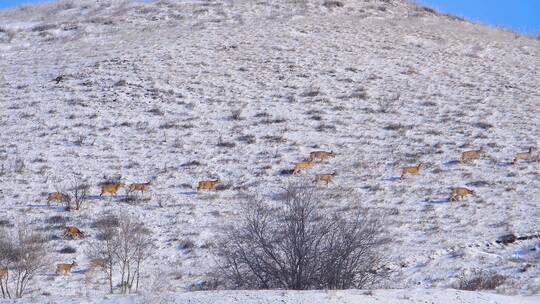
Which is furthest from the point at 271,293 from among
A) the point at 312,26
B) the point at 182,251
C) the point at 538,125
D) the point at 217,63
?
the point at 312,26

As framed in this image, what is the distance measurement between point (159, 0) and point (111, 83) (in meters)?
14.9

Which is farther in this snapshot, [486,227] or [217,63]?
[217,63]

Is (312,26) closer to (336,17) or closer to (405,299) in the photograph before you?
(336,17)

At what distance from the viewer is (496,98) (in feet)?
107

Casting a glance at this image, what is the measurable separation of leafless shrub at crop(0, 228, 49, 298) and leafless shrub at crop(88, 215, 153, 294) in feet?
4.21

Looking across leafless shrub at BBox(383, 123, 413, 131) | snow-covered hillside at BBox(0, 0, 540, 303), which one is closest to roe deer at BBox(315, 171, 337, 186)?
snow-covered hillside at BBox(0, 0, 540, 303)

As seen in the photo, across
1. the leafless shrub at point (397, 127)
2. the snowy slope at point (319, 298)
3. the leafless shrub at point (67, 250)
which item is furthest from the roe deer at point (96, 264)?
the leafless shrub at point (397, 127)

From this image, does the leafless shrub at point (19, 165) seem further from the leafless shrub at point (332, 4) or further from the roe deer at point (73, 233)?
the leafless shrub at point (332, 4)

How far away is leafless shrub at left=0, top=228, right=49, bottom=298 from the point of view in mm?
15373

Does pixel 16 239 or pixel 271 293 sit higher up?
pixel 271 293

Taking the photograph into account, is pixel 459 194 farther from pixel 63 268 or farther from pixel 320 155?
pixel 63 268

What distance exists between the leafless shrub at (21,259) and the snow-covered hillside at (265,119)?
480 millimetres

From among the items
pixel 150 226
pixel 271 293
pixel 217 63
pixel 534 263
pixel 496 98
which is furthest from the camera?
pixel 217 63

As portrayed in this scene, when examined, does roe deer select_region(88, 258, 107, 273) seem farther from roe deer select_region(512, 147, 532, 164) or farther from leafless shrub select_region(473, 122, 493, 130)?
leafless shrub select_region(473, 122, 493, 130)
